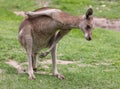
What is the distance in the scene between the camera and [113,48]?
12992mm

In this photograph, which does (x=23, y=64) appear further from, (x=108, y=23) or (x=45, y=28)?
(x=108, y=23)

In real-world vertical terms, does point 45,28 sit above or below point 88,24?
below

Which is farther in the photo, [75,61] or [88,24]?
[75,61]

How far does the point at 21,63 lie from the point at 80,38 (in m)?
5.18

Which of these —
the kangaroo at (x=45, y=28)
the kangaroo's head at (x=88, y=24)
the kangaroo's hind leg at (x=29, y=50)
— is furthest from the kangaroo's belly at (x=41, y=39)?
the kangaroo's head at (x=88, y=24)

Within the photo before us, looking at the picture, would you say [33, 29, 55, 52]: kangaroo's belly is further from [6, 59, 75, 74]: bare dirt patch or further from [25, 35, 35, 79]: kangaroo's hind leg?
[6, 59, 75, 74]: bare dirt patch

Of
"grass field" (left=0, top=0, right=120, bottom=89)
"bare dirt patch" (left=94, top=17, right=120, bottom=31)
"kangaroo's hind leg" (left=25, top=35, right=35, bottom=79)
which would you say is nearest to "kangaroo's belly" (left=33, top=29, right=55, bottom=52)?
"kangaroo's hind leg" (left=25, top=35, right=35, bottom=79)

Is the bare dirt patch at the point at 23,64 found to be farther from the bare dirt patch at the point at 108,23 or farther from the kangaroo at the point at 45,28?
the bare dirt patch at the point at 108,23

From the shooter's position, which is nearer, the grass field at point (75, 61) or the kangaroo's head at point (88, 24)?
the kangaroo's head at point (88, 24)

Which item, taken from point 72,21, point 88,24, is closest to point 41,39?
point 72,21

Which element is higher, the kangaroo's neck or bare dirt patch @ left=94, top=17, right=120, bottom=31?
the kangaroo's neck

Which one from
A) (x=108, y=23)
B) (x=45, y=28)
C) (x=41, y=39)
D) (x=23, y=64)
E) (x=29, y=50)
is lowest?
(x=108, y=23)

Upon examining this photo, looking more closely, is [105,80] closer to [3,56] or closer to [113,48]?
[3,56]

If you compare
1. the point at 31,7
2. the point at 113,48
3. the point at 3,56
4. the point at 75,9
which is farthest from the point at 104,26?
the point at 3,56
